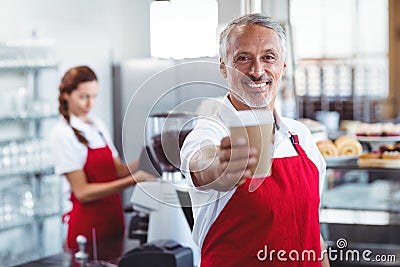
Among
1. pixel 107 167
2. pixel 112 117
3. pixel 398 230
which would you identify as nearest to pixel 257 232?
pixel 398 230

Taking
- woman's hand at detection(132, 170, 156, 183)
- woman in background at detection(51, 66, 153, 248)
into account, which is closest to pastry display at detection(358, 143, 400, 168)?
woman's hand at detection(132, 170, 156, 183)

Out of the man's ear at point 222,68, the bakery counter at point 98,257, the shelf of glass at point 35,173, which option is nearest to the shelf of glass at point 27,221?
the shelf of glass at point 35,173

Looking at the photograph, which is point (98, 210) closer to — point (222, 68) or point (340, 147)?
point (340, 147)

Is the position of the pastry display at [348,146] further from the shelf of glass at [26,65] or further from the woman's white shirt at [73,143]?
the shelf of glass at [26,65]

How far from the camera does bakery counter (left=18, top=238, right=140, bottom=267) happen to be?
5.96 feet

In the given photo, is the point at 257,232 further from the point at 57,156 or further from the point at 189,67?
the point at 57,156

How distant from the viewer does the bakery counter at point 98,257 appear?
1817 mm

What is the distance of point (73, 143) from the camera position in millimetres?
2375

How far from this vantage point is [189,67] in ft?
4.73

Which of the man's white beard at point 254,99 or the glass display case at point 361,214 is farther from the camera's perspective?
the glass display case at point 361,214

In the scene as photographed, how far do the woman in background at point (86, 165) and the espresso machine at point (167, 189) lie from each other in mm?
518

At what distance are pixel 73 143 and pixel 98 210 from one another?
0.70ft

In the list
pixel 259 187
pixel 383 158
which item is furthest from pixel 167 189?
pixel 383 158

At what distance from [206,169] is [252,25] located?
0.26m
